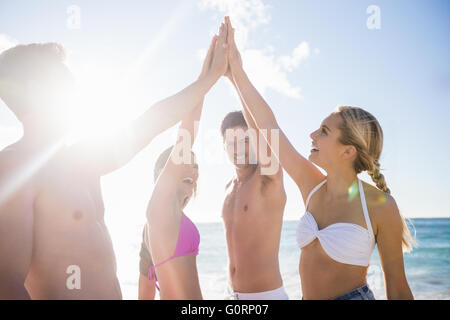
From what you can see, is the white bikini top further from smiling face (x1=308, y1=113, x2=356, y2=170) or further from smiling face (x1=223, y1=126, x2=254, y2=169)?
smiling face (x1=223, y1=126, x2=254, y2=169)

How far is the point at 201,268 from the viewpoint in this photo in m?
26.0

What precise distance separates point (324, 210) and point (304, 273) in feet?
2.20

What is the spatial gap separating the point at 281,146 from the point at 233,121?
1.22m

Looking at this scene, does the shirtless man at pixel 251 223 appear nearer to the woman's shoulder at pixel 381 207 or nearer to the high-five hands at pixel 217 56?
the high-five hands at pixel 217 56

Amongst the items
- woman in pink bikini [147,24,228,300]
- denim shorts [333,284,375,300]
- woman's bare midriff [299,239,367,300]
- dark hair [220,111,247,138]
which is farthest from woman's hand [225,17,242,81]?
denim shorts [333,284,375,300]

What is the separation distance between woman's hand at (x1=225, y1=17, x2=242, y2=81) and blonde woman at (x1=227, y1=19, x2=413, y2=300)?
0.01 metres

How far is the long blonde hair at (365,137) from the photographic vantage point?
3.48 metres

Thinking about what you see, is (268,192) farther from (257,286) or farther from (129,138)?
(129,138)

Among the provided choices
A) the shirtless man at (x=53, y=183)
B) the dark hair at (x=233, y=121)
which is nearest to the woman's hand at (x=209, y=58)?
the dark hair at (x=233, y=121)

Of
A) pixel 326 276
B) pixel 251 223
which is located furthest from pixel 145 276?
pixel 326 276

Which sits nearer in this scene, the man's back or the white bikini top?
the man's back

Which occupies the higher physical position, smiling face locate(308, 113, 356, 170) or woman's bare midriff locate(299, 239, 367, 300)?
smiling face locate(308, 113, 356, 170)

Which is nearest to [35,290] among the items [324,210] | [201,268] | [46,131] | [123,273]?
[46,131]

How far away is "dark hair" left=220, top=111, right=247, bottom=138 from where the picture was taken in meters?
4.60
